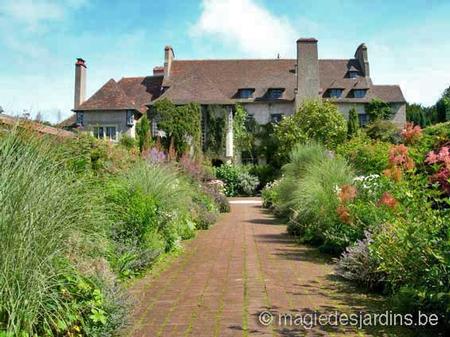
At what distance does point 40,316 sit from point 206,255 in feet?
14.2

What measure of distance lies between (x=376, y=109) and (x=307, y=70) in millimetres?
6187

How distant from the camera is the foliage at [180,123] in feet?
102

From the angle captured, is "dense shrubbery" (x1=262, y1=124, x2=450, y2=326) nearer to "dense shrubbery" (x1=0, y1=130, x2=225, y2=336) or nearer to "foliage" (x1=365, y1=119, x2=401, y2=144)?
"dense shrubbery" (x1=0, y1=130, x2=225, y2=336)

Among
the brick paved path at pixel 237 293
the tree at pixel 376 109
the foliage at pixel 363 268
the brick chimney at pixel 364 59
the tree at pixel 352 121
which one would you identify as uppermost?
the brick chimney at pixel 364 59

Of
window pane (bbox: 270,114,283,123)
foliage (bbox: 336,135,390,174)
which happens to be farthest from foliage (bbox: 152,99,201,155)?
foliage (bbox: 336,135,390,174)

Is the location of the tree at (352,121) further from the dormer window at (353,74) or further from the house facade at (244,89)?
the dormer window at (353,74)

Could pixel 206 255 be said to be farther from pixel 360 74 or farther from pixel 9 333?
pixel 360 74

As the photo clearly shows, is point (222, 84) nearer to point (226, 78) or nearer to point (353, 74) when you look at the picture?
point (226, 78)

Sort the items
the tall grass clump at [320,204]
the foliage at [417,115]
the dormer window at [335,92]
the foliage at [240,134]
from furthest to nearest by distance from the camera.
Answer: the foliage at [417,115]
the dormer window at [335,92]
the foliage at [240,134]
the tall grass clump at [320,204]

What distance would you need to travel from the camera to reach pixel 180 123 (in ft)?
103

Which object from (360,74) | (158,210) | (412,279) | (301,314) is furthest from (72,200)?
(360,74)

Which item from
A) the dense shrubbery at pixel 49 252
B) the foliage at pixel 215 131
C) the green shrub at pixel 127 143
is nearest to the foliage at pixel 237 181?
the foliage at pixel 215 131

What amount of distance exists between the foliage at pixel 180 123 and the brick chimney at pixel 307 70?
30.3ft

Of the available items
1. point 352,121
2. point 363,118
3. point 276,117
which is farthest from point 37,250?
point 363,118
